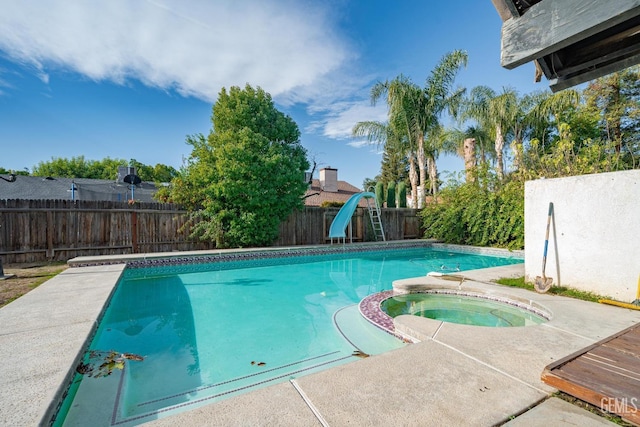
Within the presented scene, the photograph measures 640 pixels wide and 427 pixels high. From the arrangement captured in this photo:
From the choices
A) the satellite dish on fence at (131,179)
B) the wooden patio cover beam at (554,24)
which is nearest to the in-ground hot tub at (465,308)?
the wooden patio cover beam at (554,24)

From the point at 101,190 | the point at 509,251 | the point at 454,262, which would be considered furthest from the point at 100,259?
the point at 101,190

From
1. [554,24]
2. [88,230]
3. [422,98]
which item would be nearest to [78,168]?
[88,230]

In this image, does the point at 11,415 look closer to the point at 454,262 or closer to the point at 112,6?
the point at 112,6

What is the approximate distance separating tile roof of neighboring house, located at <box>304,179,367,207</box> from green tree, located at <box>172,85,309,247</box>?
34.3 feet

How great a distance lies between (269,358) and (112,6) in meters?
7.90

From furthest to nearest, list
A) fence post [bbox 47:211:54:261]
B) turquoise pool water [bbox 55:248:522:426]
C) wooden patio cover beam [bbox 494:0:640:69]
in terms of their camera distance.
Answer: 1. fence post [bbox 47:211:54:261]
2. turquoise pool water [bbox 55:248:522:426]
3. wooden patio cover beam [bbox 494:0:640:69]

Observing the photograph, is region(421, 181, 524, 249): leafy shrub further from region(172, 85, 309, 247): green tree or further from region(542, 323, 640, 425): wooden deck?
region(542, 323, 640, 425): wooden deck

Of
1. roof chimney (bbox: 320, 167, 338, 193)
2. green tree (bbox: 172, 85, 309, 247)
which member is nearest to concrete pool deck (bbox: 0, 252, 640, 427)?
green tree (bbox: 172, 85, 309, 247)

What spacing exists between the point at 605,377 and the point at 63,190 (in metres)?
24.5

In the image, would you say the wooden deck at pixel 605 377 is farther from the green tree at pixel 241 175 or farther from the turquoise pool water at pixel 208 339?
the green tree at pixel 241 175

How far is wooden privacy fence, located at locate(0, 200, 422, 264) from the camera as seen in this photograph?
7.49m

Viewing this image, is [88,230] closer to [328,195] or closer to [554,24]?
[554,24]

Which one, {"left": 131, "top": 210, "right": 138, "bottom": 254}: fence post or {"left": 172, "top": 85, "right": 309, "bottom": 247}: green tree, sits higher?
{"left": 172, "top": 85, "right": 309, "bottom": 247}: green tree

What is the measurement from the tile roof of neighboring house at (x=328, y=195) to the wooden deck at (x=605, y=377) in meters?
19.0
